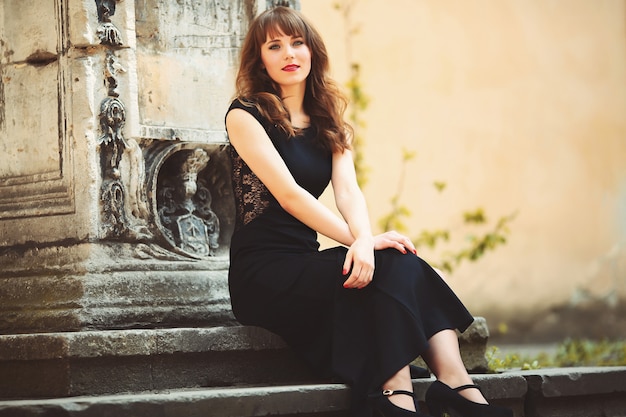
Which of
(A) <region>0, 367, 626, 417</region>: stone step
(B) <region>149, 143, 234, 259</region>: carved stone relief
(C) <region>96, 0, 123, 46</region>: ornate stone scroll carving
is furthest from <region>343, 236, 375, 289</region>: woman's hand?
(C) <region>96, 0, 123, 46</region>: ornate stone scroll carving

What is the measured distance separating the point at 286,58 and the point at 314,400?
1.15 m

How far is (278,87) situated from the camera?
384cm

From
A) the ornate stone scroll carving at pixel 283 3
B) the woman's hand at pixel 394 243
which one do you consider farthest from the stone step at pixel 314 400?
the ornate stone scroll carving at pixel 283 3

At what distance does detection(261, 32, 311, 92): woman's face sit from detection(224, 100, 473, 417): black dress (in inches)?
6.9

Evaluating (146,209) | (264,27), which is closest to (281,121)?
(264,27)

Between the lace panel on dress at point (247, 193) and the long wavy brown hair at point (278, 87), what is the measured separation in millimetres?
184

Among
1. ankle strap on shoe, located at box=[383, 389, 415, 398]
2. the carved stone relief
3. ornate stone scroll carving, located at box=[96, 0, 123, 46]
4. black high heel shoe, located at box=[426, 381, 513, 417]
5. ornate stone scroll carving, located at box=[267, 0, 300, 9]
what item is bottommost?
black high heel shoe, located at box=[426, 381, 513, 417]

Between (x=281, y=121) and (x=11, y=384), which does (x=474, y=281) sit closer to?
(x=281, y=121)

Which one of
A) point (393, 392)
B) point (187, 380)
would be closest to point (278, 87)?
point (187, 380)

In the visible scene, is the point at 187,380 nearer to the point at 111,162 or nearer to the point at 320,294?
the point at 320,294

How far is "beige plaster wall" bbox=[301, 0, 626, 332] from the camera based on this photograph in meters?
7.04

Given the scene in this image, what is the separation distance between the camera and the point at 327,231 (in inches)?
141

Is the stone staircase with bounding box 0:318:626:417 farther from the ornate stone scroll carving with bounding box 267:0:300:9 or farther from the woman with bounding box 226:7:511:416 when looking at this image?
the ornate stone scroll carving with bounding box 267:0:300:9

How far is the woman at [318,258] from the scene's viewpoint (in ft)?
10.8
